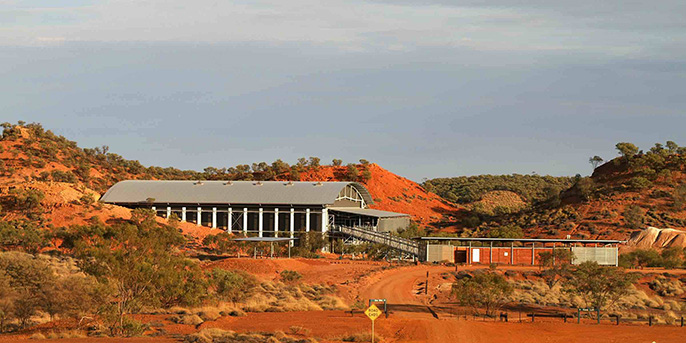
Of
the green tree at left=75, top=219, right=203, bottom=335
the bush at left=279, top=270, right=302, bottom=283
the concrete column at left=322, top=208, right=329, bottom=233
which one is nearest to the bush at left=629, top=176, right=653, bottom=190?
the concrete column at left=322, top=208, right=329, bottom=233

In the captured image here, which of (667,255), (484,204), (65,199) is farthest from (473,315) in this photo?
(484,204)

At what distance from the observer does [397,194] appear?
109 meters

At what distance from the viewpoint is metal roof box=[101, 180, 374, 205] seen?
72250mm

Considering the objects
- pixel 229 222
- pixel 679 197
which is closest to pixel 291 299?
pixel 229 222

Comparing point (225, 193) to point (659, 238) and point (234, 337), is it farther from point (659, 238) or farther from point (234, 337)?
point (234, 337)

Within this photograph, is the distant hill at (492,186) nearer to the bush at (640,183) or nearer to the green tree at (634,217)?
the bush at (640,183)

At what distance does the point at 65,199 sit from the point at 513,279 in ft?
136

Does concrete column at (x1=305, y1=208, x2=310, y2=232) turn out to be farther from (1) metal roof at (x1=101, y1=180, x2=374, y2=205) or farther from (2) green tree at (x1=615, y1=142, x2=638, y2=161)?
(2) green tree at (x1=615, y1=142, x2=638, y2=161)

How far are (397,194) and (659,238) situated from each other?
153ft

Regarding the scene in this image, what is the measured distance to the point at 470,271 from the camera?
5175 cm

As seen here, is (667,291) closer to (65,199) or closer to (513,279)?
(513,279)

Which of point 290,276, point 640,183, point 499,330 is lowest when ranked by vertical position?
point 499,330

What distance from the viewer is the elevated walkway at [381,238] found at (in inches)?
2442

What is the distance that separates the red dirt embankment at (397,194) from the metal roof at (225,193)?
77.5 ft
